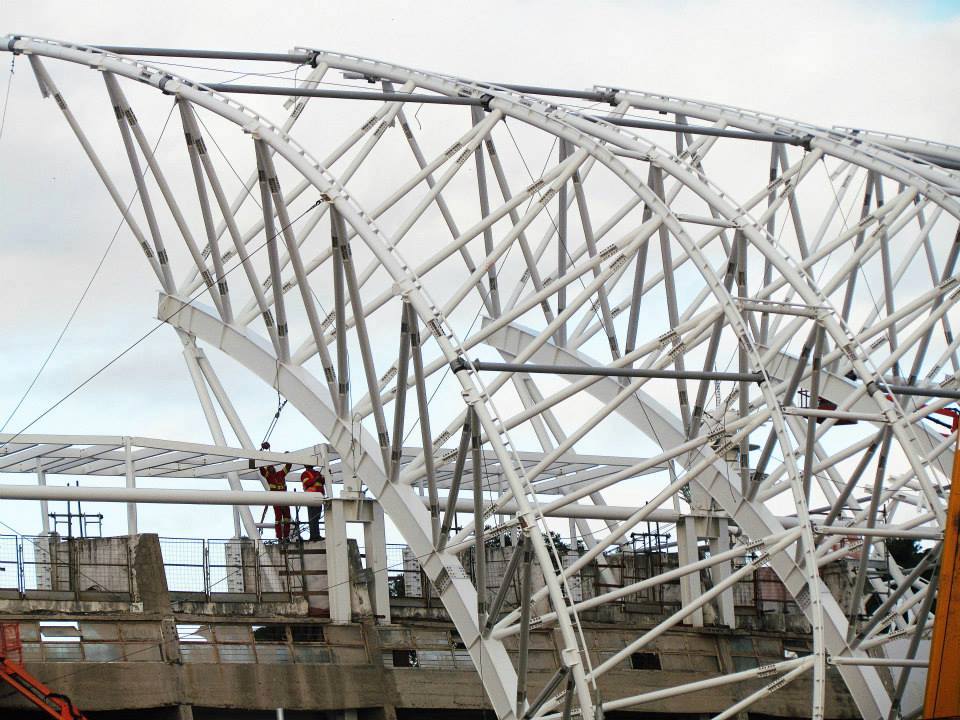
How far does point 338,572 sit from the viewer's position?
43000 millimetres

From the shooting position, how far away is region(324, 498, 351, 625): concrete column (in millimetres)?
42875

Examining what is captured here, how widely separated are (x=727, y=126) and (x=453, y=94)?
424 inches

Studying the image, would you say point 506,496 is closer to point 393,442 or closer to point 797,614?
point 393,442

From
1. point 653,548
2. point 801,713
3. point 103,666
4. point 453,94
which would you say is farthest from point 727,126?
point 103,666

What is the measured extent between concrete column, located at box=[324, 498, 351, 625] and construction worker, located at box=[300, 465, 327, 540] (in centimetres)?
101

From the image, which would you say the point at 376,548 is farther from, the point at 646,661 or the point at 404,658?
the point at 646,661

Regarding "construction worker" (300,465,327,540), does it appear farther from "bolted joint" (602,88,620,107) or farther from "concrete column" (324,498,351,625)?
"bolted joint" (602,88,620,107)

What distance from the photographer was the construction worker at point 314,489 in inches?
1736

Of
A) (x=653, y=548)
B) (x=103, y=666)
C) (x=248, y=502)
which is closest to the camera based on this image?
(x=103, y=666)

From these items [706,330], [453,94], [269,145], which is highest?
[453,94]

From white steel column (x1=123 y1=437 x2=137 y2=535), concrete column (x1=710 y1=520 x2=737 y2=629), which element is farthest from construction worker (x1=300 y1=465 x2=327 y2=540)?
concrete column (x1=710 y1=520 x2=737 y2=629)

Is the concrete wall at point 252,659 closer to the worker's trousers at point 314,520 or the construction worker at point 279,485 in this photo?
the worker's trousers at point 314,520

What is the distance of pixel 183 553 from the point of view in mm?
42719

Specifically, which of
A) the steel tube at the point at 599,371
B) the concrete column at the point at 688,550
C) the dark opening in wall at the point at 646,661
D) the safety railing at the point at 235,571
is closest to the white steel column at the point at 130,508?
the safety railing at the point at 235,571
